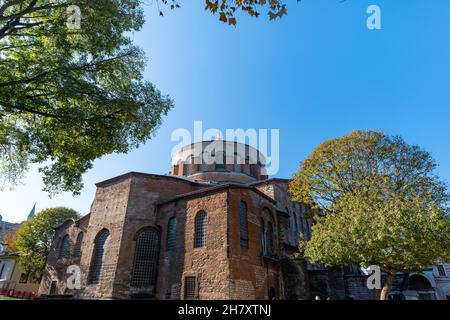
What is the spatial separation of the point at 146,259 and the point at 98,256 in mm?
3611

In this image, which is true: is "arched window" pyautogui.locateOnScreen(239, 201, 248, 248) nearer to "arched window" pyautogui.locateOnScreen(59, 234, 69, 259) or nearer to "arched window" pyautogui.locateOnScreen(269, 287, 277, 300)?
"arched window" pyautogui.locateOnScreen(269, 287, 277, 300)

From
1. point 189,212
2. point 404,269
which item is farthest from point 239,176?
point 404,269

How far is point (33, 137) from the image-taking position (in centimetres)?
1081

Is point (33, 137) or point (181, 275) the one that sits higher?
point (33, 137)

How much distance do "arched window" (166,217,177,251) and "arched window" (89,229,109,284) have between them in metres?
4.57

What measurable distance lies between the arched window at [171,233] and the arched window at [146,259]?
41.4 inches

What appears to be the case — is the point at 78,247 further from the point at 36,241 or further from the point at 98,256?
the point at 36,241

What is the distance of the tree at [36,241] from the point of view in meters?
32.3

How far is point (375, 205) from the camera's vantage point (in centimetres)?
1355

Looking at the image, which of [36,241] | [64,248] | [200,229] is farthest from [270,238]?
[36,241]

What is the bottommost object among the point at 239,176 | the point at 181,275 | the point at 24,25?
the point at 181,275

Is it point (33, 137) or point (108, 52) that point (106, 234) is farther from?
point (108, 52)

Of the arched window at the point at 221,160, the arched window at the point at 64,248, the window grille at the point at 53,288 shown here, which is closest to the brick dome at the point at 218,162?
the arched window at the point at 221,160
